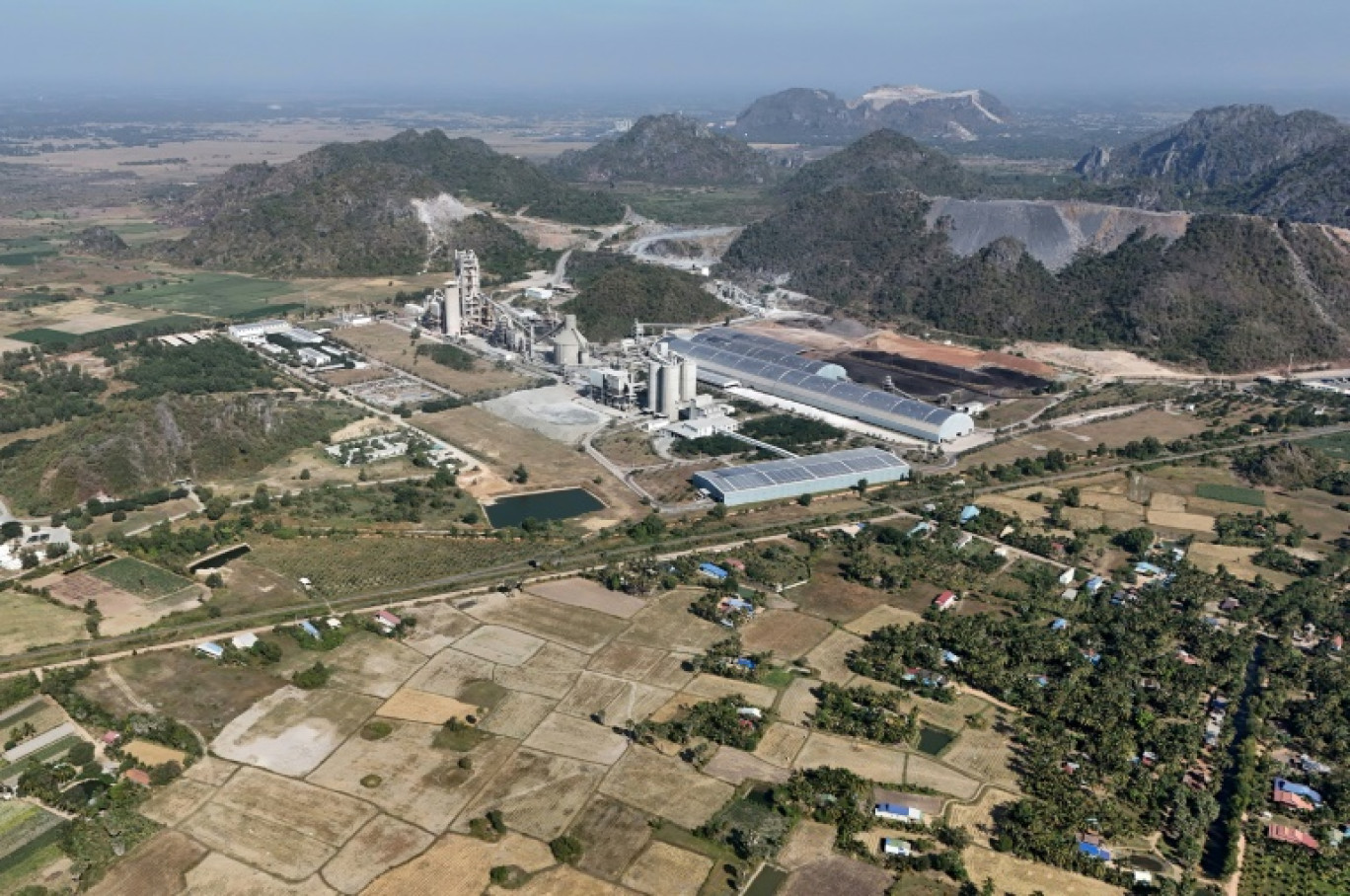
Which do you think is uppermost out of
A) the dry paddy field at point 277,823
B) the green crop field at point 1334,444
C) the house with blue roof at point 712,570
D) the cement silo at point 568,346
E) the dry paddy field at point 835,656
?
the cement silo at point 568,346

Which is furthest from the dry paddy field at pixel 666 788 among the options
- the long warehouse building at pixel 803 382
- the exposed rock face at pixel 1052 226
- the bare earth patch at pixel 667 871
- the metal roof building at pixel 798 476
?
the exposed rock face at pixel 1052 226

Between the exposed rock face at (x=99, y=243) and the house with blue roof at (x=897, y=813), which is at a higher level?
the exposed rock face at (x=99, y=243)

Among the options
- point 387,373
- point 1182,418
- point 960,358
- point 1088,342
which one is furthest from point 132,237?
point 1182,418

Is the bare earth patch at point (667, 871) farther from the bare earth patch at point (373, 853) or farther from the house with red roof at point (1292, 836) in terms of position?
the house with red roof at point (1292, 836)

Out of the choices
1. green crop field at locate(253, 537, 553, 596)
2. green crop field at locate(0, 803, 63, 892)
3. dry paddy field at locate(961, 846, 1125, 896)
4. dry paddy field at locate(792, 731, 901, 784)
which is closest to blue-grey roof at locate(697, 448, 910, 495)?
green crop field at locate(253, 537, 553, 596)

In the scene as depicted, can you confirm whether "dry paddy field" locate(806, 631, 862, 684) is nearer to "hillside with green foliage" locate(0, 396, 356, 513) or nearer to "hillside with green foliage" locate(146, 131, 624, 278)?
"hillside with green foliage" locate(0, 396, 356, 513)

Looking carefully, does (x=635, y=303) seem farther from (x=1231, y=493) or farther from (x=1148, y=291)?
(x=1231, y=493)

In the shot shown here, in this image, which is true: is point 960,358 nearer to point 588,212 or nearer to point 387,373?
point 387,373
